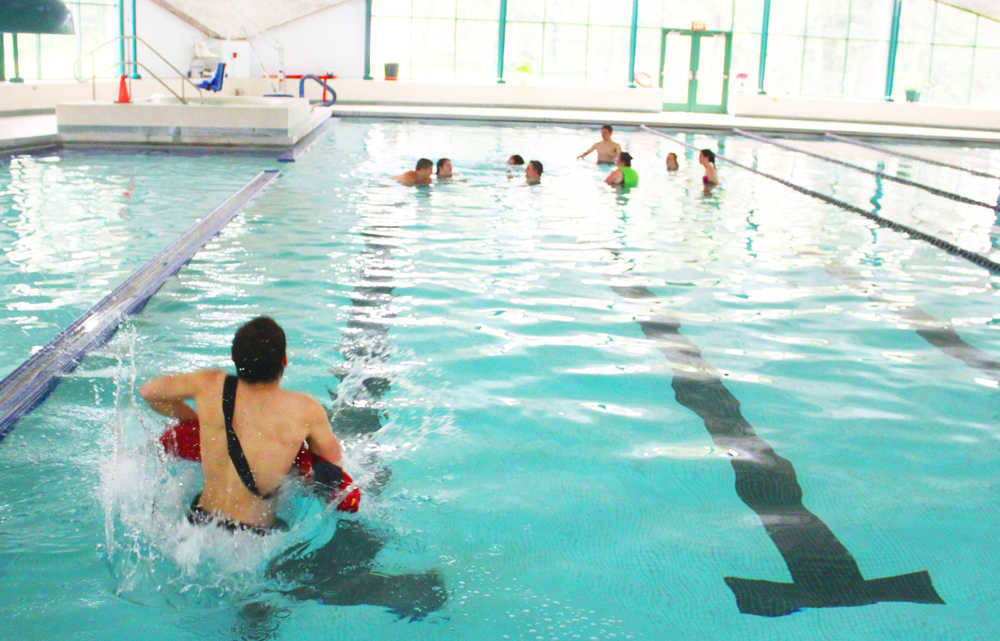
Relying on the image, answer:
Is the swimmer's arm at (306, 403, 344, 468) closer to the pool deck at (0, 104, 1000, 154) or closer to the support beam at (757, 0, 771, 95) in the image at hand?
the pool deck at (0, 104, 1000, 154)

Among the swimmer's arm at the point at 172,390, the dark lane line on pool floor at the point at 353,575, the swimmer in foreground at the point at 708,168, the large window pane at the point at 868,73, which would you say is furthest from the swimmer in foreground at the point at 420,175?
the large window pane at the point at 868,73

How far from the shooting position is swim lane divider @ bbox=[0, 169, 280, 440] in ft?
12.2

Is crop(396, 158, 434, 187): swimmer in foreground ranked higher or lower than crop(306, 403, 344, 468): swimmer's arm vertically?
higher

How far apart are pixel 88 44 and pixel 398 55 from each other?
18894mm

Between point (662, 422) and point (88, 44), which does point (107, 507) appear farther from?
point (88, 44)

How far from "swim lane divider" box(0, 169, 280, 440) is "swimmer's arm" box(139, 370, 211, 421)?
113 centimetres

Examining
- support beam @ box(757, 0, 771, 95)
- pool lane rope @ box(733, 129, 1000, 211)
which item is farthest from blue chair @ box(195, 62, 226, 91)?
support beam @ box(757, 0, 771, 95)

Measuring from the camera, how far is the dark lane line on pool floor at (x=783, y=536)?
2.56 metres

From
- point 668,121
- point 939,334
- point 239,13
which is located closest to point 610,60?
point 239,13

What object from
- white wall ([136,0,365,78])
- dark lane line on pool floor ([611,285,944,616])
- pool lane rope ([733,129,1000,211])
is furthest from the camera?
white wall ([136,0,365,78])

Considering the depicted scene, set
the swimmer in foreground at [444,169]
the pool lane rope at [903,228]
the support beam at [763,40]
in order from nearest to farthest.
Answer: the pool lane rope at [903,228] → the swimmer in foreground at [444,169] → the support beam at [763,40]

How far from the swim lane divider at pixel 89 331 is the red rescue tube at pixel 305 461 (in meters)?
1.04

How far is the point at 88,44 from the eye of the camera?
90.0 feet

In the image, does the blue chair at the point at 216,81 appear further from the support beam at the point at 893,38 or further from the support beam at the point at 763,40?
the support beam at the point at 893,38
